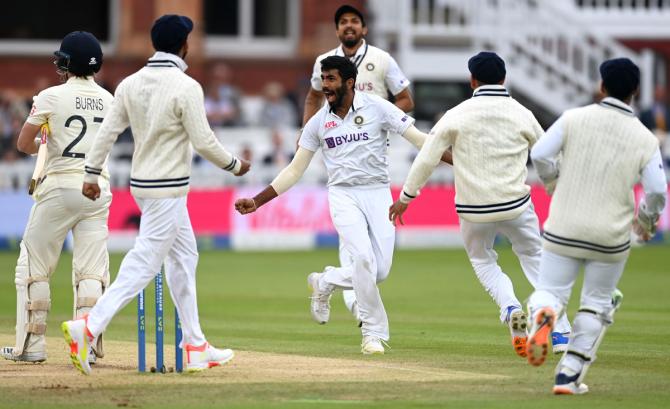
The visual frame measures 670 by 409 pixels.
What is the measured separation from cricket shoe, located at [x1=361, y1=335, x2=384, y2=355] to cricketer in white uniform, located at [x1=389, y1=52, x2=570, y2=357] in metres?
0.97

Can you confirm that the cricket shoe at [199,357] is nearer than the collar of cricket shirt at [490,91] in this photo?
Yes

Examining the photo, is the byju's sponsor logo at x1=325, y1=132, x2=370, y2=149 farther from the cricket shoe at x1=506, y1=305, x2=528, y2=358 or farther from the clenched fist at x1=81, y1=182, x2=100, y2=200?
the clenched fist at x1=81, y1=182, x2=100, y2=200

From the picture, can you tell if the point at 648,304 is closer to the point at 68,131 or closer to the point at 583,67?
the point at 68,131

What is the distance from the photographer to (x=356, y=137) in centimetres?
1136

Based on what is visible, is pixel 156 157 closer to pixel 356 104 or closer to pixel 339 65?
pixel 339 65

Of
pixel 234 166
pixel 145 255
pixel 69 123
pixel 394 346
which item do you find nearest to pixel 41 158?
pixel 69 123

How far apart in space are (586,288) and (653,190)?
0.71m

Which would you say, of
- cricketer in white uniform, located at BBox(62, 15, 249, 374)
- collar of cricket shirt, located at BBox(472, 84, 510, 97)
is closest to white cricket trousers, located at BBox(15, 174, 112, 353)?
cricketer in white uniform, located at BBox(62, 15, 249, 374)

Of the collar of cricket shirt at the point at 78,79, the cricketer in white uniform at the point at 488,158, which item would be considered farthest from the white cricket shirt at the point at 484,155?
the collar of cricket shirt at the point at 78,79

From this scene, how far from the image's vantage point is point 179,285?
986 centimetres

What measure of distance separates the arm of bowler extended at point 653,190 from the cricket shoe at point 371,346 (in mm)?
2692

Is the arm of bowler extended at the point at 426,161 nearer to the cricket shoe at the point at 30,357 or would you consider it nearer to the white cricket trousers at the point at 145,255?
the white cricket trousers at the point at 145,255

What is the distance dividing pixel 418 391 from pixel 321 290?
9.86 feet

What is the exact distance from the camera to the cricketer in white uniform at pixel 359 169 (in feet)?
36.9
